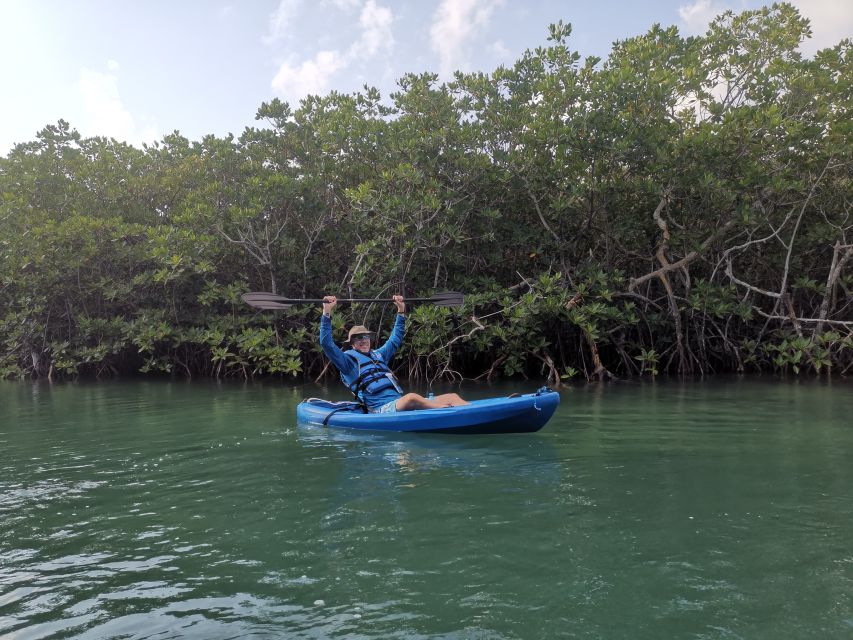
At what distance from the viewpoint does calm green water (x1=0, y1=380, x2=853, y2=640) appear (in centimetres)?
243

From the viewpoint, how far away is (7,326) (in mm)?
14750

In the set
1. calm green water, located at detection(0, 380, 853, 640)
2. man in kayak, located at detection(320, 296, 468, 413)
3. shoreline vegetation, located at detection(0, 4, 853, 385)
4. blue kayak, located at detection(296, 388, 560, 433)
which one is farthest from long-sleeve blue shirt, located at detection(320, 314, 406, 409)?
shoreline vegetation, located at detection(0, 4, 853, 385)

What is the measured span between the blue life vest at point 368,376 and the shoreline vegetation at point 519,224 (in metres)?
3.62

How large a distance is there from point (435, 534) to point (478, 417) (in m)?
2.57

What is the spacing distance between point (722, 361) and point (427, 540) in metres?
11.1

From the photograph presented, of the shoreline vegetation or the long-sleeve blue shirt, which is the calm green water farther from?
the shoreline vegetation

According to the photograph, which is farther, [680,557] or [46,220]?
[46,220]

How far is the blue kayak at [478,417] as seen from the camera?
5.76 meters

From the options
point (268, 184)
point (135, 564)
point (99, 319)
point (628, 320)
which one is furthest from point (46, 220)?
point (135, 564)

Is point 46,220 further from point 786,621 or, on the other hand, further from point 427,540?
point 786,621

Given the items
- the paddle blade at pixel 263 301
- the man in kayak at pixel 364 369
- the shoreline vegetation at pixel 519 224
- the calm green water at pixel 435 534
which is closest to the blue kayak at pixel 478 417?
the calm green water at pixel 435 534

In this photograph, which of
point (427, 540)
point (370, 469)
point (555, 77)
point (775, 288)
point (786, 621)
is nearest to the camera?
point (786, 621)

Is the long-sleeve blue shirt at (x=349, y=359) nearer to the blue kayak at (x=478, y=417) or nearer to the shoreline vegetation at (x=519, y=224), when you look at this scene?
the blue kayak at (x=478, y=417)

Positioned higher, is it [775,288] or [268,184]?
[268,184]
